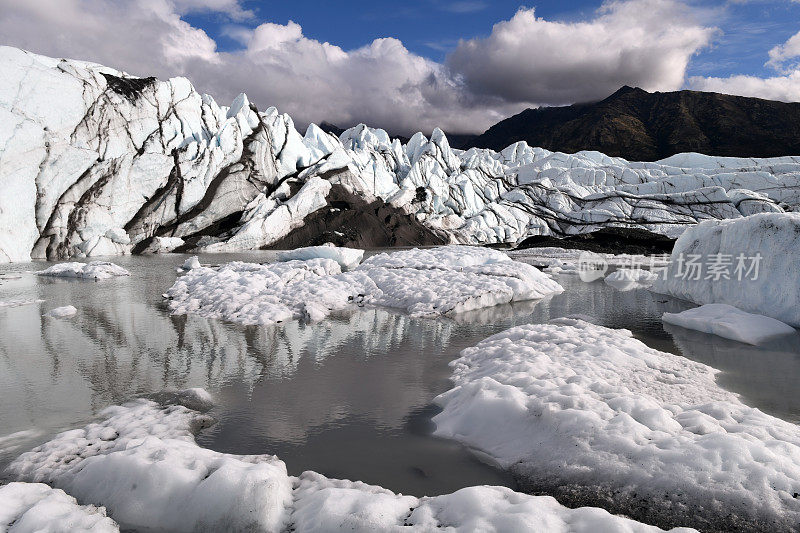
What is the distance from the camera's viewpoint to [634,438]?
12.8ft

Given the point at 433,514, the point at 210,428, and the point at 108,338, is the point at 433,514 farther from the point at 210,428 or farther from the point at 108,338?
the point at 108,338

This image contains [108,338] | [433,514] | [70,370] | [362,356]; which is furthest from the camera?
[108,338]

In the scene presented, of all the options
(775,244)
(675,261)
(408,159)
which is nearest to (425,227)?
(408,159)

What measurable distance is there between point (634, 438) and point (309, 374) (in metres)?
4.13

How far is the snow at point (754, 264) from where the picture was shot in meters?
10.0

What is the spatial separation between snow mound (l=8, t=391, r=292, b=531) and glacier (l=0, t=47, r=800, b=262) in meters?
28.0

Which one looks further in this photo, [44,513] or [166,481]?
[166,481]

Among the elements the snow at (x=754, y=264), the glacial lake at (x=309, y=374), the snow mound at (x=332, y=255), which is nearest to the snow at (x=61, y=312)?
the glacial lake at (x=309, y=374)

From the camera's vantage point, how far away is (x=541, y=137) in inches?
6457

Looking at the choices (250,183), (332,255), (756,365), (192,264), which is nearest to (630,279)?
(756,365)

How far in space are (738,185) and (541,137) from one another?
4588 inches

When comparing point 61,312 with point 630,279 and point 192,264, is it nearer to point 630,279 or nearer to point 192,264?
point 192,264

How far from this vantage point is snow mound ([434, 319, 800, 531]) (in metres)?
3.28

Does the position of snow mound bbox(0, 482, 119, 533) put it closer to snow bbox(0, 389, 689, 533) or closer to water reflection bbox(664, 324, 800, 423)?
snow bbox(0, 389, 689, 533)
